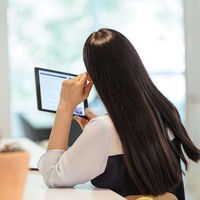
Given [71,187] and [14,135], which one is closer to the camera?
[71,187]

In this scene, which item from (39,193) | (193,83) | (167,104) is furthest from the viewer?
(193,83)

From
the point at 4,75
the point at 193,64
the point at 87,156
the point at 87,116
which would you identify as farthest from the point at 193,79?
the point at 87,156

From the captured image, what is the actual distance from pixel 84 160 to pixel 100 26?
2755 millimetres

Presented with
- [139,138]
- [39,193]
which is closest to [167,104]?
[139,138]

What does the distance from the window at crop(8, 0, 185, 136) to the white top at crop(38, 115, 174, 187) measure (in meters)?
2.53

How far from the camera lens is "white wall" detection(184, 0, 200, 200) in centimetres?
326

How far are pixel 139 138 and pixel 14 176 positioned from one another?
53 cm

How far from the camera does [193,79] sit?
338 cm

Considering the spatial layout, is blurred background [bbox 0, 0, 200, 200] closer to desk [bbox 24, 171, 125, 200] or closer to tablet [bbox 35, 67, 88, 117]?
tablet [bbox 35, 67, 88, 117]

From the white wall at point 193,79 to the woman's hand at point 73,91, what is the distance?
1.99 meters

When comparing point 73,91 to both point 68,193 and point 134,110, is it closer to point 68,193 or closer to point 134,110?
point 134,110

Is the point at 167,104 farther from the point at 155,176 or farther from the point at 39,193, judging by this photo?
the point at 39,193

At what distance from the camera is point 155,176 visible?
1314mm

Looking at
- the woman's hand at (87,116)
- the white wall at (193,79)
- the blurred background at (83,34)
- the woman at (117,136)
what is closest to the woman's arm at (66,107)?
the woman at (117,136)
